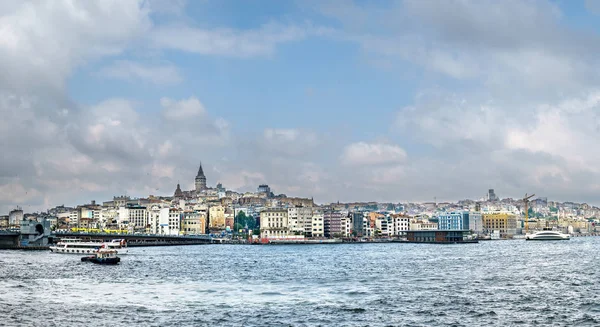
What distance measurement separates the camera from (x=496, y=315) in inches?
1298

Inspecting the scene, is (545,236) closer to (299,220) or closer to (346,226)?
(346,226)

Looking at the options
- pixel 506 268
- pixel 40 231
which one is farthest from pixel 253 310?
pixel 40 231

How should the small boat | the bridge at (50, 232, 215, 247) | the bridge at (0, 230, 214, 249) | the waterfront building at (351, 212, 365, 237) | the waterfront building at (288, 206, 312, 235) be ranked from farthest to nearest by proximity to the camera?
the waterfront building at (351, 212, 365, 237)
the waterfront building at (288, 206, 312, 235)
the bridge at (50, 232, 215, 247)
the bridge at (0, 230, 214, 249)
the small boat

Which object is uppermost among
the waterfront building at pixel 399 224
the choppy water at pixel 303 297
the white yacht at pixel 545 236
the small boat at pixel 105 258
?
the waterfront building at pixel 399 224

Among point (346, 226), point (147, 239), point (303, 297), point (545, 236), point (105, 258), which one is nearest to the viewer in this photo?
point (303, 297)

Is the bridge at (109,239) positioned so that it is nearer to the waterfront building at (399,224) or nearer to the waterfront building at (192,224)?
the waterfront building at (192,224)

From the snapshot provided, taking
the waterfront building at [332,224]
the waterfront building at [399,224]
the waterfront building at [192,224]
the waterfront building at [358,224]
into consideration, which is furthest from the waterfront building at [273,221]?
the waterfront building at [399,224]

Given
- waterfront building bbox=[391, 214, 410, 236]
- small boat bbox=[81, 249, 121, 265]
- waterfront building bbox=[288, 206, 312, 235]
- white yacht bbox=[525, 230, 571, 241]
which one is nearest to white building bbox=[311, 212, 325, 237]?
waterfront building bbox=[288, 206, 312, 235]

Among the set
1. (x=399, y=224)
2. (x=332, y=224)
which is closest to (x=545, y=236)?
(x=399, y=224)

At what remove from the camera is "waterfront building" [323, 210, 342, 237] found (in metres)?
182

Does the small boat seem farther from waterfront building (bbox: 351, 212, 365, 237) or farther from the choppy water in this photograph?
waterfront building (bbox: 351, 212, 365, 237)

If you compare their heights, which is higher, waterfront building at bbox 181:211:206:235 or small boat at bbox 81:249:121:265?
waterfront building at bbox 181:211:206:235

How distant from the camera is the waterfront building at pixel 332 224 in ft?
595

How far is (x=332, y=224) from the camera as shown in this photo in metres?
183
